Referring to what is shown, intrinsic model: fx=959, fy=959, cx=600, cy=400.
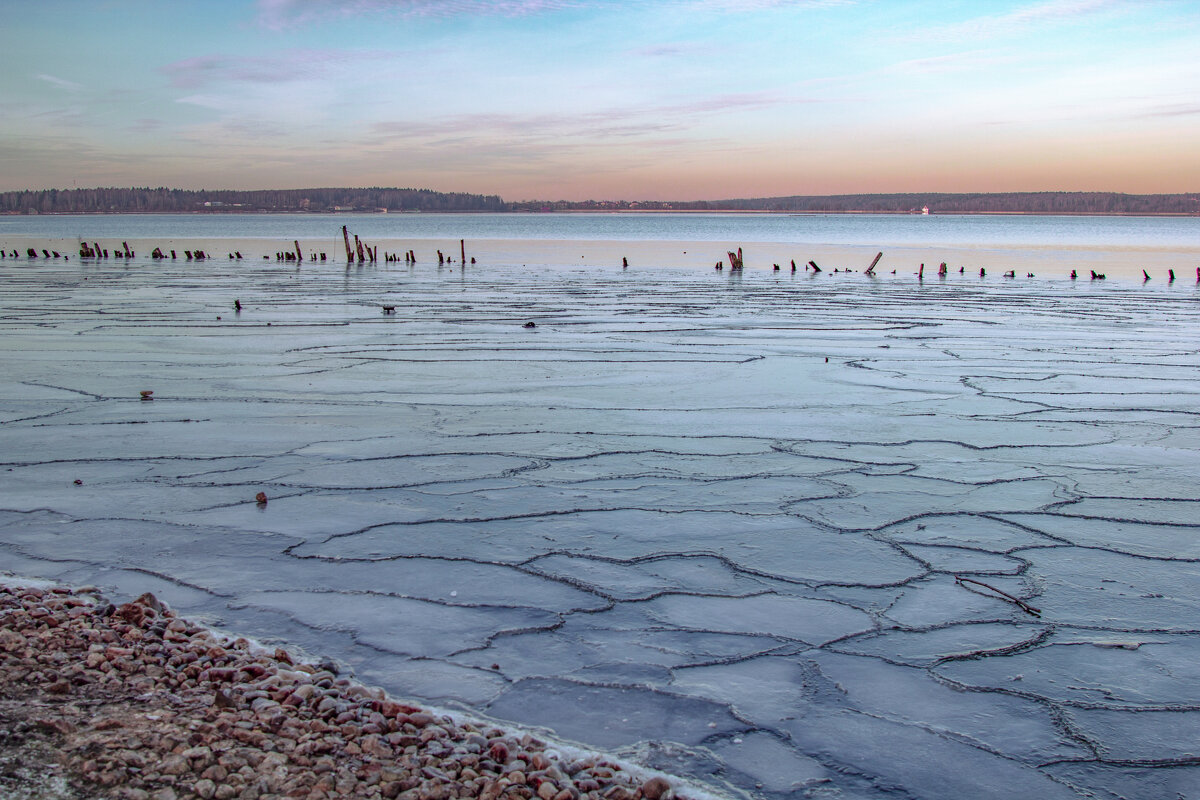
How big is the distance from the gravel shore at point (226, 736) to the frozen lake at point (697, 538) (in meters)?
0.40

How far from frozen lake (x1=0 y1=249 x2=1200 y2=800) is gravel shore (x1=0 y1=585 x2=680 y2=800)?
40cm

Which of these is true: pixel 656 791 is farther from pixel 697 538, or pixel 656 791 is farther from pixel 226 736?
pixel 697 538

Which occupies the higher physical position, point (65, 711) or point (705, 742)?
point (65, 711)

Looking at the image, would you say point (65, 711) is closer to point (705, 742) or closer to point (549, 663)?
point (549, 663)

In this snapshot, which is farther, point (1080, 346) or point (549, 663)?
point (1080, 346)

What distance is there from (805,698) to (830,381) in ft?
26.6

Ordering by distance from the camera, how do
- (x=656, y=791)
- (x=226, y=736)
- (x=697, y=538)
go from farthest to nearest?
(x=697, y=538) < (x=226, y=736) < (x=656, y=791)

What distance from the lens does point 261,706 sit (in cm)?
346

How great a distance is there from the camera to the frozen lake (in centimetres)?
382

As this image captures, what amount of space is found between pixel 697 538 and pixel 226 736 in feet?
10.8

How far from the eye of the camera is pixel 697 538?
233 inches

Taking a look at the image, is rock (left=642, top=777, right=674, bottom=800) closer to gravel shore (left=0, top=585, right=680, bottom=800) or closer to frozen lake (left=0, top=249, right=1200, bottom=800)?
gravel shore (left=0, top=585, right=680, bottom=800)

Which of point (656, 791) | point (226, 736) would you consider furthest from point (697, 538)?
point (226, 736)

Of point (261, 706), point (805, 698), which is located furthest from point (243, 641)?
point (805, 698)
